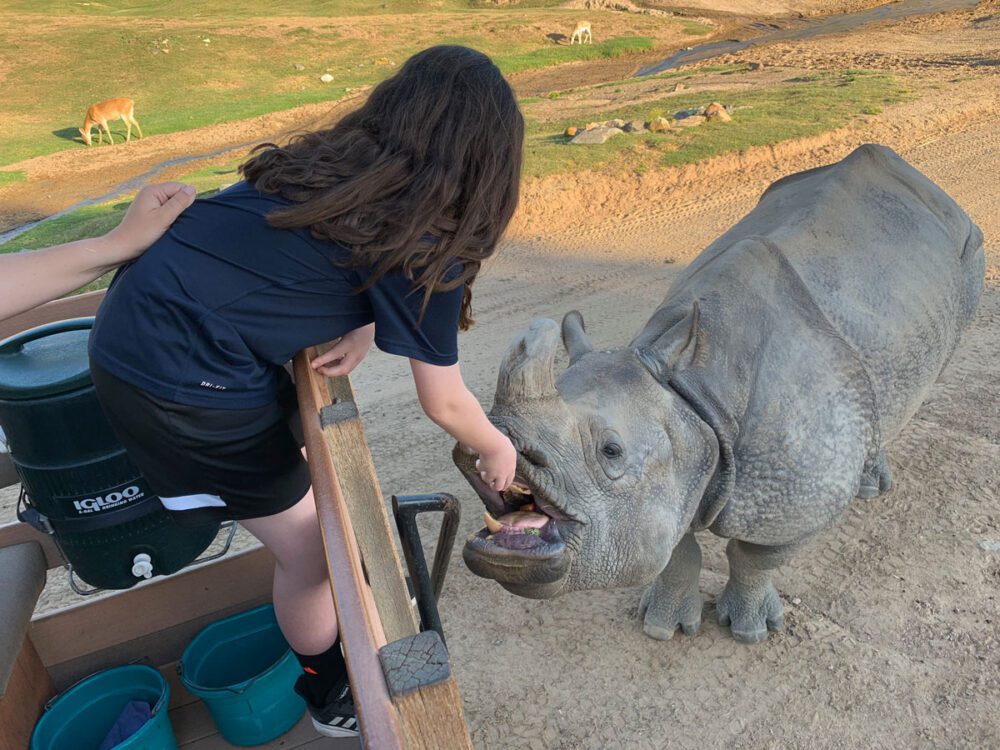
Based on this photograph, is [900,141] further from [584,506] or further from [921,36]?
[921,36]

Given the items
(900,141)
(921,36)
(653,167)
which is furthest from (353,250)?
(921,36)

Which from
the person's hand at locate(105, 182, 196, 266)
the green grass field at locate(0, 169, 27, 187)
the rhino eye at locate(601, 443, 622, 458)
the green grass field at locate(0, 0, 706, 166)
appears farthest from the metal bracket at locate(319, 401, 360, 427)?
the green grass field at locate(0, 0, 706, 166)

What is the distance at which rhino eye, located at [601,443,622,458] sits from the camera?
228cm

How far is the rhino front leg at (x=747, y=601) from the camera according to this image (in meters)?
3.53

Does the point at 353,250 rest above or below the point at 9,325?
above

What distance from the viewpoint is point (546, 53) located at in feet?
88.0

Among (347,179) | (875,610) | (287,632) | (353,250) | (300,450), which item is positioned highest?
(347,179)

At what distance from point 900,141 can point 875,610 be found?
895 cm

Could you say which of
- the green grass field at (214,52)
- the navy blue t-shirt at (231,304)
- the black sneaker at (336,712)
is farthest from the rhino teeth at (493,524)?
the green grass field at (214,52)

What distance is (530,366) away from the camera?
6.80ft

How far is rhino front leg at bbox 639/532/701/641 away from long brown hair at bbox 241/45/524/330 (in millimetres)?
2170

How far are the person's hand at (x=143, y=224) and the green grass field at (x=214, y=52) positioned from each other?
18831mm

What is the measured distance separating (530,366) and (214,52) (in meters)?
28.6

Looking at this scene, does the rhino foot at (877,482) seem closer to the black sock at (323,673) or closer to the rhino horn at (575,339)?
the rhino horn at (575,339)
